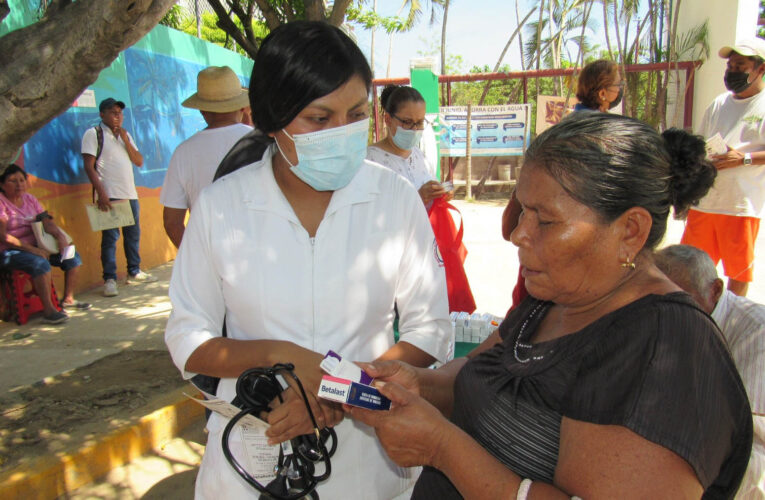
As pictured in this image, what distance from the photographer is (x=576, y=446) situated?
106 cm

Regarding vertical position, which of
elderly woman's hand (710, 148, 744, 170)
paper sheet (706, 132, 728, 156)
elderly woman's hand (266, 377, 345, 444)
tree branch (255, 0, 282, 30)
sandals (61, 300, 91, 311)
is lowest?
sandals (61, 300, 91, 311)

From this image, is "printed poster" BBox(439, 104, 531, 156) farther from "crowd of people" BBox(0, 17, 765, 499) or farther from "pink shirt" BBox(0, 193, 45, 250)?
"crowd of people" BBox(0, 17, 765, 499)

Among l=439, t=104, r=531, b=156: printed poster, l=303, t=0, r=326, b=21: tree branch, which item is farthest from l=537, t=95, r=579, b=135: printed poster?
l=303, t=0, r=326, b=21: tree branch

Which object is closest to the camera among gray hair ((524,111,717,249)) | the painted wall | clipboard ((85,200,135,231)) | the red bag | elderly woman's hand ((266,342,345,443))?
gray hair ((524,111,717,249))

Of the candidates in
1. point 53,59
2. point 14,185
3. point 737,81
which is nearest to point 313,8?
point 53,59

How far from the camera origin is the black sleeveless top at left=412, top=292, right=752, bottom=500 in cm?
97

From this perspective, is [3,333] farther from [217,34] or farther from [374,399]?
[217,34]

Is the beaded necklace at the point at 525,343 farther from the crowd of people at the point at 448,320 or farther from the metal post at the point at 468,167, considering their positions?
the metal post at the point at 468,167

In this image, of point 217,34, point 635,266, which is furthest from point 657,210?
point 217,34

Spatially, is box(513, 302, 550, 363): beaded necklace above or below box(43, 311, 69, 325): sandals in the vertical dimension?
above

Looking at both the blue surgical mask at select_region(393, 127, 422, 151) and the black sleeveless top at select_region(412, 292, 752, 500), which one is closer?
the black sleeveless top at select_region(412, 292, 752, 500)

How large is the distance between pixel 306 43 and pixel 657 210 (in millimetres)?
957

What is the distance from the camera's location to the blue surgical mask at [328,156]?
62.6 inches

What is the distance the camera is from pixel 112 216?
247 inches
